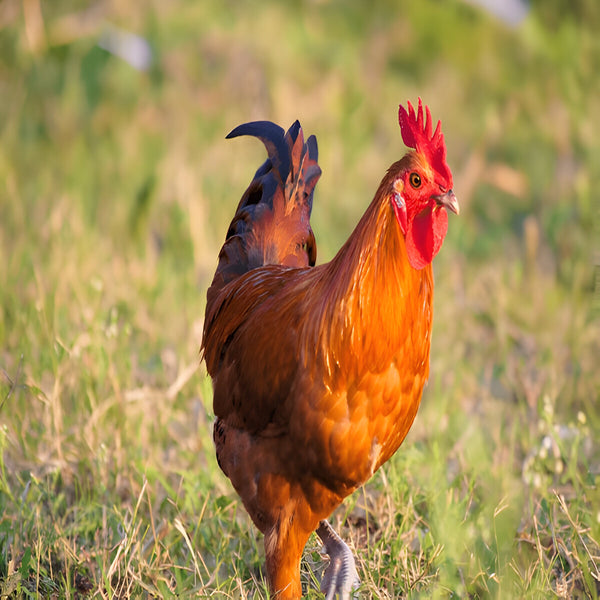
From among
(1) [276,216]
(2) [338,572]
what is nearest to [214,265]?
(1) [276,216]

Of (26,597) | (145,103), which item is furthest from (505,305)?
(145,103)

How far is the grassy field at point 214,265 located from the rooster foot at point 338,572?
0.26 feet

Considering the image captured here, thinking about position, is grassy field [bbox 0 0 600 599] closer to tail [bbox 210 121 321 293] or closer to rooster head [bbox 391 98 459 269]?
tail [bbox 210 121 321 293]

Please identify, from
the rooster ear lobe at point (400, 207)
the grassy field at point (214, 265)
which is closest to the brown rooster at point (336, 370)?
the rooster ear lobe at point (400, 207)

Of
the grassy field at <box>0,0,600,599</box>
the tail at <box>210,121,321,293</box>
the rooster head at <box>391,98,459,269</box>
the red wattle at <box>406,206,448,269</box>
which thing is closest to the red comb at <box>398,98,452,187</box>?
the rooster head at <box>391,98,459,269</box>

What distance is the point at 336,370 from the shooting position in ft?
7.72

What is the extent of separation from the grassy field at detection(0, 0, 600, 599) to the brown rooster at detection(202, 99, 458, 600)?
306mm

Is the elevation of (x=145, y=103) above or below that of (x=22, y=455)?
above

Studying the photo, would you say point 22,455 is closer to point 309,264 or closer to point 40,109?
point 309,264

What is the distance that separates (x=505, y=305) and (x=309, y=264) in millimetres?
1918

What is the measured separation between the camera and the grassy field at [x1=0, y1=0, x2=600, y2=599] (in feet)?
9.16

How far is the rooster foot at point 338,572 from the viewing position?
2572 mm

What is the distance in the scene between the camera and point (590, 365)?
426 cm

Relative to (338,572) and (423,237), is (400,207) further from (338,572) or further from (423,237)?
(338,572)
